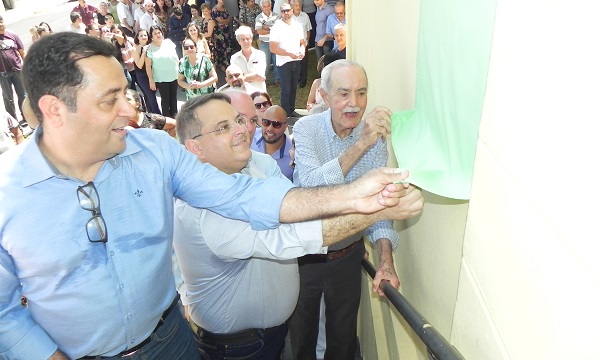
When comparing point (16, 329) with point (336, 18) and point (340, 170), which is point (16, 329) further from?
point (336, 18)

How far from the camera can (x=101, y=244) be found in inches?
63.0

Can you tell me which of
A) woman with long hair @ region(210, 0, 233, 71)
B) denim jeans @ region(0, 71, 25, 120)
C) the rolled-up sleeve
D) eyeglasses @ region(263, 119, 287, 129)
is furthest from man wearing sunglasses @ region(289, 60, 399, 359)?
woman with long hair @ region(210, 0, 233, 71)

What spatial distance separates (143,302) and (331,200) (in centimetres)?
83

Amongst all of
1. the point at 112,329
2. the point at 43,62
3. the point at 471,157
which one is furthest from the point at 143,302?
the point at 471,157

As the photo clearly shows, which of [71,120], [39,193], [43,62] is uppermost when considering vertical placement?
[43,62]

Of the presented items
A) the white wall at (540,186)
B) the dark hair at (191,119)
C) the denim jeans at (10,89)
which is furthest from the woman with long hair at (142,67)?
the white wall at (540,186)

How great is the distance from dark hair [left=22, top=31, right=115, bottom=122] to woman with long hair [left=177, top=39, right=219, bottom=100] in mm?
5469

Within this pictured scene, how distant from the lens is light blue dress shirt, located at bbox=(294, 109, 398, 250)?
93.7 inches

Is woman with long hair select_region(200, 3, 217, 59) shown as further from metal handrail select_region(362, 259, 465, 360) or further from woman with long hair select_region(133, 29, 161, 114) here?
metal handrail select_region(362, 259, 465, 360)

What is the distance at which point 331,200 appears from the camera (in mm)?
1591

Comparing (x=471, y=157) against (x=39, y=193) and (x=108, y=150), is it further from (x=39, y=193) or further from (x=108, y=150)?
(x=39, y=193)

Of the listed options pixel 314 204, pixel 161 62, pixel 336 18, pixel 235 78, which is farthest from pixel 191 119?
pixel 336 18

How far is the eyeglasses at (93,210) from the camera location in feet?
5.12

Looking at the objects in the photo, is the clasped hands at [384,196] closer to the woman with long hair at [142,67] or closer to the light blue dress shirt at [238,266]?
the light blue dress shirt at [238,266]
